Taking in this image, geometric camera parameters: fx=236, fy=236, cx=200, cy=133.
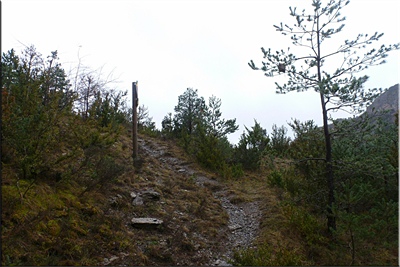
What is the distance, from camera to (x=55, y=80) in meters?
7.98

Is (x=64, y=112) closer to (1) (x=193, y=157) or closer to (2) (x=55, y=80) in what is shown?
(2) (x=55, y=80)

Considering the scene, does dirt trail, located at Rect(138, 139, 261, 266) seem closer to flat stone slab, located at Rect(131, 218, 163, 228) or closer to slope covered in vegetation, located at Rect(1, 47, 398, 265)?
slope covered in vegetation, located at Rect(1, 47, 398, 265)

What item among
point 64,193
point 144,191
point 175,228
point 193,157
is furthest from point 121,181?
point 193,157

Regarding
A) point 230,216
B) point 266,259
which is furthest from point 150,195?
point 266,259

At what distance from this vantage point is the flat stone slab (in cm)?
473

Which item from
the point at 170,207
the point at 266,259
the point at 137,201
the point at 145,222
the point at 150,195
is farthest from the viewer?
the point at 150,195

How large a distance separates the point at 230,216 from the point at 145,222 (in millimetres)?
2436

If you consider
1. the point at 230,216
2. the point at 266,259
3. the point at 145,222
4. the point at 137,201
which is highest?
the point at 137,201

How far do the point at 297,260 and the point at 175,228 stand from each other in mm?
2378

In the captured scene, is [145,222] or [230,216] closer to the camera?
[145,222]

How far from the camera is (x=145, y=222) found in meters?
4.76

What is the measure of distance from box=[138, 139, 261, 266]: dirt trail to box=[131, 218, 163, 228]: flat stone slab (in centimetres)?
129

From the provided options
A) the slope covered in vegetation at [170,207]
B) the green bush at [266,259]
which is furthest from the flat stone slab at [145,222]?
the green bush at [266,259]

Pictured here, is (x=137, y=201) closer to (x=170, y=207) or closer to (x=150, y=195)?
(x=150, y=195)
